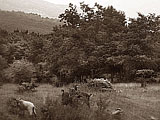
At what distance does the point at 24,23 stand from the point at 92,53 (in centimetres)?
4250

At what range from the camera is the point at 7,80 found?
23328 mm

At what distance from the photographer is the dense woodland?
934 inches

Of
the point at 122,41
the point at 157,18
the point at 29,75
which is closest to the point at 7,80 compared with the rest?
the point at 29,75

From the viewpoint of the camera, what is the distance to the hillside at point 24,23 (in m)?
60.4

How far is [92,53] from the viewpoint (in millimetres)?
25359

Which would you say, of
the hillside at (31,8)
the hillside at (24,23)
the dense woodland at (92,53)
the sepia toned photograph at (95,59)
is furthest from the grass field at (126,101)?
the hillside at (31,8)

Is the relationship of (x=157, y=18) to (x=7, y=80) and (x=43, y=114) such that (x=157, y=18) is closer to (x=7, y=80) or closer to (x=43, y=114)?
(x=7, y=80)

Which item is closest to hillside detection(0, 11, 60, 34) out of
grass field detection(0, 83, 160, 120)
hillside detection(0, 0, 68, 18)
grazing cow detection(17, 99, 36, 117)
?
grass field detection(0, 83, 160, 120)

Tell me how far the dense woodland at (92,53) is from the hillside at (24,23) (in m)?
31.5

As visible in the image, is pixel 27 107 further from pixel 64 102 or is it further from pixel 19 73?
pixel 19 73

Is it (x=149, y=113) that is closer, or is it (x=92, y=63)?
(x=149, y=113)

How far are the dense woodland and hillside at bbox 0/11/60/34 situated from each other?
3155cm

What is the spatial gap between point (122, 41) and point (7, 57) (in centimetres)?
1125

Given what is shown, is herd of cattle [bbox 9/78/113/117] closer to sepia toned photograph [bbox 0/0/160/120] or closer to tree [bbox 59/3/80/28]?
sepia toned photograph [bbox 0/0/160/120]
